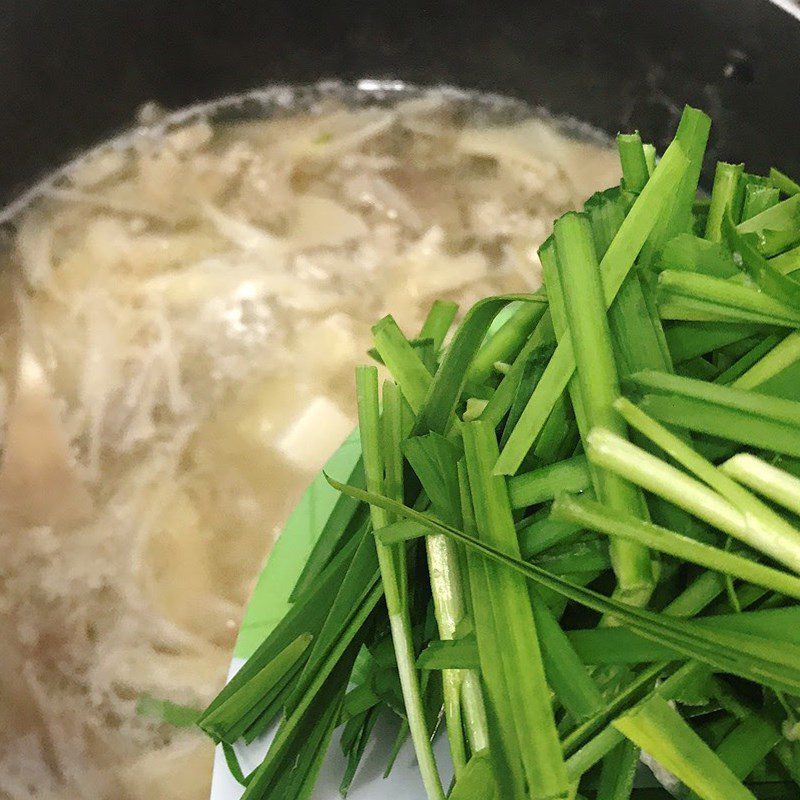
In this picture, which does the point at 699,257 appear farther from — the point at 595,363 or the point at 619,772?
the point at 619,772

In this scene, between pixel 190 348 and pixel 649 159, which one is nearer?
pixel 649 159

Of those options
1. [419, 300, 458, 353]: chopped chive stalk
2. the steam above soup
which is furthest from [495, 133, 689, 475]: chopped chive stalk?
the steam above soup

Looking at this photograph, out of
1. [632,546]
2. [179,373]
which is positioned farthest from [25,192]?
[632,546]

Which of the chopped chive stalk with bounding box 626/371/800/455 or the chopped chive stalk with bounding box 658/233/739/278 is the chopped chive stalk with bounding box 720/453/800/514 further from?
the chopped chive stalk with bounding box 658/233/739/278

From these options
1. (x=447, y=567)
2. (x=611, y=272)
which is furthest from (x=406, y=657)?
(x=611, y=272)

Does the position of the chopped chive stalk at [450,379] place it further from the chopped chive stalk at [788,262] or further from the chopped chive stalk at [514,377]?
the chopped chive stalk at [788,262]

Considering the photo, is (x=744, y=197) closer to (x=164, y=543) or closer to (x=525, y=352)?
(x=525, y=352)

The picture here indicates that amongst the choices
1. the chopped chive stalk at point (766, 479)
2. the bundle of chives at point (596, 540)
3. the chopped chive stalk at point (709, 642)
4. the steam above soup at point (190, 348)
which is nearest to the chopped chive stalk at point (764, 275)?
the bundle of chives at point (596, 540)
